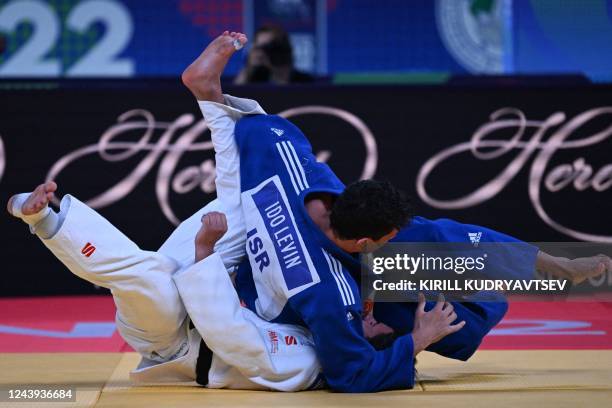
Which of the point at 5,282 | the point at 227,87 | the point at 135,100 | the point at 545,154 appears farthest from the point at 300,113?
the point at 5,282

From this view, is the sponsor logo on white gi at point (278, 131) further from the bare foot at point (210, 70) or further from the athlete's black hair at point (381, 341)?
the athlete's black hair at point (381, 341)

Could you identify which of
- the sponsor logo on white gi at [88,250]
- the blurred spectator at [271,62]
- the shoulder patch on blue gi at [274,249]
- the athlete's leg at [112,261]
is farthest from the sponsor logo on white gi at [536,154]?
the sponsor logo on white gi at [88,250]

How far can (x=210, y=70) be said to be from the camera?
4.14 metres

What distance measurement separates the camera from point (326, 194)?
3848mm

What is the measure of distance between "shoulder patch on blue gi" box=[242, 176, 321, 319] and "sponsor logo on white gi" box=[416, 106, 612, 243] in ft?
8.61

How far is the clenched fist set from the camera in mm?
3650

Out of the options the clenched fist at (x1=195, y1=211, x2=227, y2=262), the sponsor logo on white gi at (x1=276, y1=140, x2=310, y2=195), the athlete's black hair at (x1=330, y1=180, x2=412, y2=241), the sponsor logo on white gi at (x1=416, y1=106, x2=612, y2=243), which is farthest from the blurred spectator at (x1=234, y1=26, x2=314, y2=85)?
the athlete's black hair at (x1=330, y1=180, x2=412, y2=241)

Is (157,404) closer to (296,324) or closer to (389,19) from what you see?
(296,324)

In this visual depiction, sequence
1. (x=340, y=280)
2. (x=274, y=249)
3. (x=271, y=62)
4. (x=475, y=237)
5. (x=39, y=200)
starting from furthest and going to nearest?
(x=271, y=62) → (x=475, y=237) → (x=274, y=249) → (x=340, y=280) → (x=39, y=200)

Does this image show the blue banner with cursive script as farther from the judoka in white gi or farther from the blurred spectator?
the judoka in white gi

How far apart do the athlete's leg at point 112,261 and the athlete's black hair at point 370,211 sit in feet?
2.07

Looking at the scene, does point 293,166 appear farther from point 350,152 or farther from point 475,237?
point 350,152

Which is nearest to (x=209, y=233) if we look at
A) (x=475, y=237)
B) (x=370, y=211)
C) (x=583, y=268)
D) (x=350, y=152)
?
(x=370, y=211)

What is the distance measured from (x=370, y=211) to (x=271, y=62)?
3729mm
